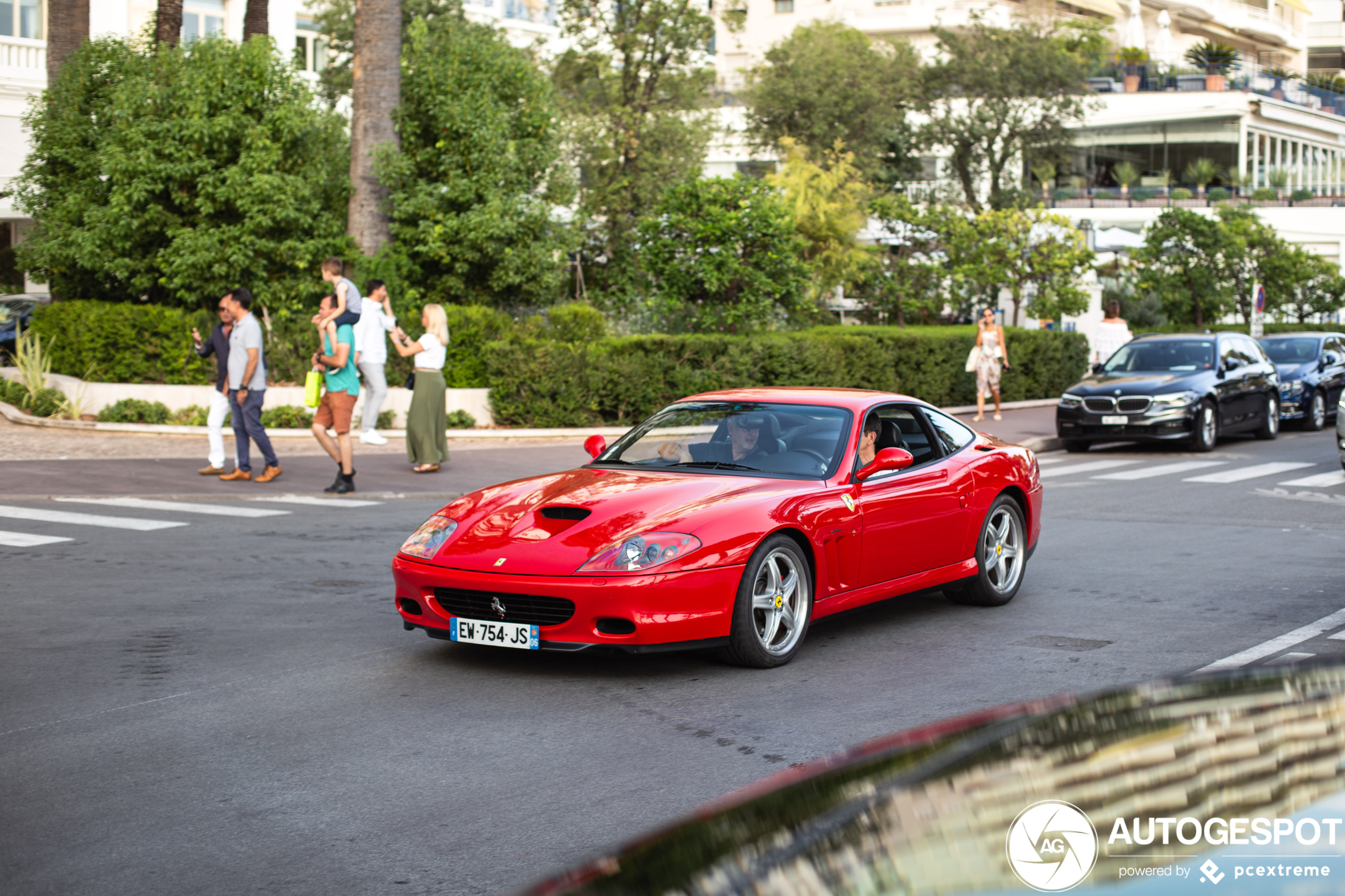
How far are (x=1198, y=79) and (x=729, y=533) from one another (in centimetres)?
6823

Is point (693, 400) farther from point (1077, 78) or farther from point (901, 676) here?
point (1077, 78)

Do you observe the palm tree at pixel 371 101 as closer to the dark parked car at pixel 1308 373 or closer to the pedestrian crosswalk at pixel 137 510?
the pedestrian crosswalk at pixel 137 510

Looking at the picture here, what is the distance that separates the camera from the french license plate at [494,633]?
6.62m

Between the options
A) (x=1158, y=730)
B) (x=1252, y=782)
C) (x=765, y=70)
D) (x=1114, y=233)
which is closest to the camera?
(x=1252, y=782)

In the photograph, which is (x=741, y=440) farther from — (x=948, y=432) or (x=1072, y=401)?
(x=1072, y=401)

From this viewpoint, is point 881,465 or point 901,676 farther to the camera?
point 881,465

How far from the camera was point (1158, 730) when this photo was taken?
236 cm

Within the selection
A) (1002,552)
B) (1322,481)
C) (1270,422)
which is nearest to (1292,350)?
(1270,422)

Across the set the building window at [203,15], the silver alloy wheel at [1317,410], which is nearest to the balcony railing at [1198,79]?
the building window at [203,15]

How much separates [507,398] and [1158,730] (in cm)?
1906

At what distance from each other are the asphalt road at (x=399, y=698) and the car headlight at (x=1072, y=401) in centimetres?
855

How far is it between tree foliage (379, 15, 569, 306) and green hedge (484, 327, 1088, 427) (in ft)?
6.76

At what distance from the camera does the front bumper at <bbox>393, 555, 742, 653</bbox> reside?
21.2ft

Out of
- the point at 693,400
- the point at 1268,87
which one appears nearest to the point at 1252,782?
the point at 693,400
